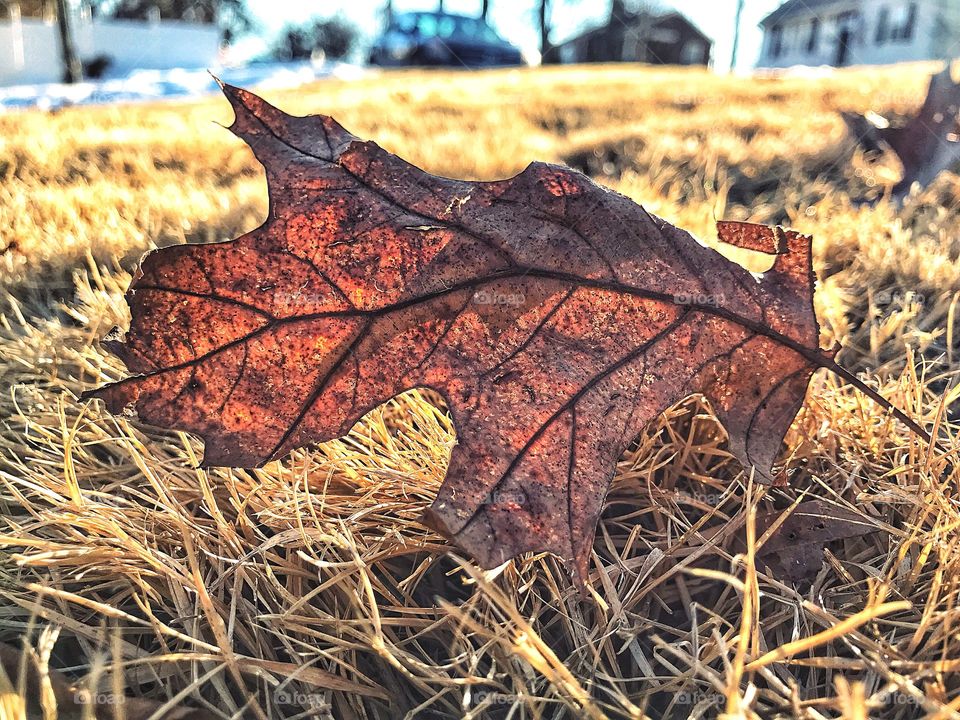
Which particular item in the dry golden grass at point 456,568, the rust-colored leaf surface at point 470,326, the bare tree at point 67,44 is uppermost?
the bare tree at point 67,44

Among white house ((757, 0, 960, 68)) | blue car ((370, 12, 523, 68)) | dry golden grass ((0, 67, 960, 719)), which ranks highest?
white house ((757, 0, 960, 68))

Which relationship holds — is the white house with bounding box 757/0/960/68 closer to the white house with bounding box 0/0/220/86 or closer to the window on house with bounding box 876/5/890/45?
the window on house with bounding box 876/5/890/45

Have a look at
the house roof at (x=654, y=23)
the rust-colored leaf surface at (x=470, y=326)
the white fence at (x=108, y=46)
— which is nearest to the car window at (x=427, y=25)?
the white fence at (x=108, y=46)

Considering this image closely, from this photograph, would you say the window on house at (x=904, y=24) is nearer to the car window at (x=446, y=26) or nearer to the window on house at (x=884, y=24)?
the window on house at (x=884, y=24)

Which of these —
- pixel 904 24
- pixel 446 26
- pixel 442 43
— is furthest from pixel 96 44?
pixel 904 24

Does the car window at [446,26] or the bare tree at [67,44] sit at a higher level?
the car window at [446,26]

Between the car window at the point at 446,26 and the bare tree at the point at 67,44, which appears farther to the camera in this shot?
the car window at the point at 446,26

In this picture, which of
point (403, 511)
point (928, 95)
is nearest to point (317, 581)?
point (403, 511)

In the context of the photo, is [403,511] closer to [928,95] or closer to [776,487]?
[776,487]

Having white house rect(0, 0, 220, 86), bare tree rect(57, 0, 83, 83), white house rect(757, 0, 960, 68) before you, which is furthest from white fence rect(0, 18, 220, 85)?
white house rect(757, 0, 960, 68)
